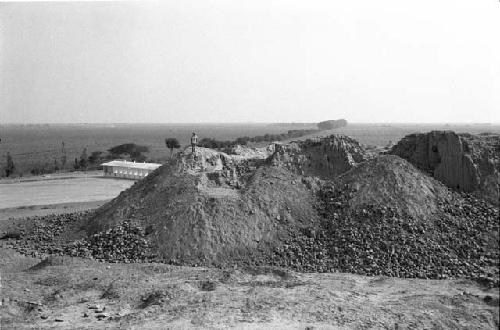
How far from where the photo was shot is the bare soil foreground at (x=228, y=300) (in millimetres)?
9625

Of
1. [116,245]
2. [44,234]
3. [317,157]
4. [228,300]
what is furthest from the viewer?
[317,157]

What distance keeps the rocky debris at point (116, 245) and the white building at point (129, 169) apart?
61.1 ft

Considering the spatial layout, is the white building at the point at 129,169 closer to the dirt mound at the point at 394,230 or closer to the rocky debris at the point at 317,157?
the rocky debris at the point at 317,157

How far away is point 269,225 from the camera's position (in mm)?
14961

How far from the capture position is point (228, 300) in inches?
424

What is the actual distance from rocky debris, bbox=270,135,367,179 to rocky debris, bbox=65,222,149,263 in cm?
560

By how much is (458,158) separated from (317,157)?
4883mm

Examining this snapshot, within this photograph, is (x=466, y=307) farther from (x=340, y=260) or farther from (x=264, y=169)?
(x=264, y=169)

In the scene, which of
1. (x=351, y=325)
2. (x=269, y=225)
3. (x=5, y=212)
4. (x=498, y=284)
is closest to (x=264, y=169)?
(x=269, y=225)

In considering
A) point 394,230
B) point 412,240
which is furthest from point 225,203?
point 412,240

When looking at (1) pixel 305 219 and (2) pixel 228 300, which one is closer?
(2) pixel 228 300

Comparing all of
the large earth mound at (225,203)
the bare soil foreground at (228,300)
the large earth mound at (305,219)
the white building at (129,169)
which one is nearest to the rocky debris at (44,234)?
the large earth mound at (305,219)

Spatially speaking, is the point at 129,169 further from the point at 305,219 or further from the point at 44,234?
the point at 305,219

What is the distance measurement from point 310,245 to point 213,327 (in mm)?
5692
